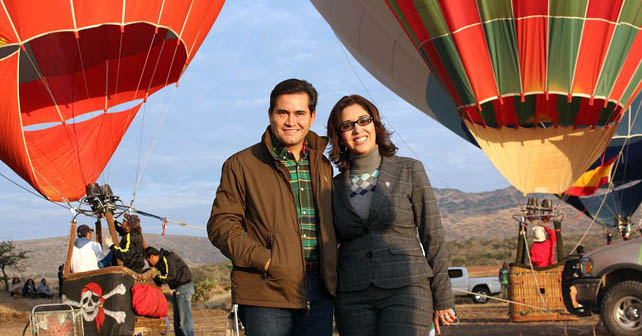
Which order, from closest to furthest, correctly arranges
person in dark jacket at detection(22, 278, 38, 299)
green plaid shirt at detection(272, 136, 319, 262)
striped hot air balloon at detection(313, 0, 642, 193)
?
1. green plaid shirt at detection(272, 136, 319, 262)
2. striped hot air balloon at detection(313, 0, 642, 193)
3. person in dark jacket at detection(22, 278, 38, 299)

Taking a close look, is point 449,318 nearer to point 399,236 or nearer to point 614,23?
point 399,236

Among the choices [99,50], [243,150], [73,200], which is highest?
[99,50]

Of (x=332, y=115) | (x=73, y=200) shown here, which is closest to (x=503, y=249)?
(x=73, y=200)

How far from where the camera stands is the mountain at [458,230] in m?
71.5

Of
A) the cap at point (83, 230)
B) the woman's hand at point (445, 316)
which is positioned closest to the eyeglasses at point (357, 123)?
the woman's hand at point (445, 316)

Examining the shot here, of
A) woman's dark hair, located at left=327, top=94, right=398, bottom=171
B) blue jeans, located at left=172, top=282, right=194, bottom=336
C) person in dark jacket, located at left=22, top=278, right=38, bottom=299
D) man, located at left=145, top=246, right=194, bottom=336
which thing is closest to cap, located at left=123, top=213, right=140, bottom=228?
man, located at left=145, top=246, right=194, bottom=336

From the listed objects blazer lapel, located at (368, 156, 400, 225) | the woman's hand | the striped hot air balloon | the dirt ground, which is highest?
the striped hot air balloon

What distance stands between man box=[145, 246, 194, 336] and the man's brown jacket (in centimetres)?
572

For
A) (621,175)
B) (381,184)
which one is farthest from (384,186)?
(621,175)

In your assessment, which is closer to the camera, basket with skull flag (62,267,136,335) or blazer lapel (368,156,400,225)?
blazer lapel (368,156,400,225)

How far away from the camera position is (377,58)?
55.7 feet

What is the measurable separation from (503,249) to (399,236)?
164 ft

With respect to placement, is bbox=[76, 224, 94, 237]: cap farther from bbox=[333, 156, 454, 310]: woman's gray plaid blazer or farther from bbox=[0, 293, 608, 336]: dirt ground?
bbox=[333, 156, 454, 310]: woman's gray plaid blazer

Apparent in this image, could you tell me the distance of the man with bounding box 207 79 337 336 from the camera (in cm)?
327
